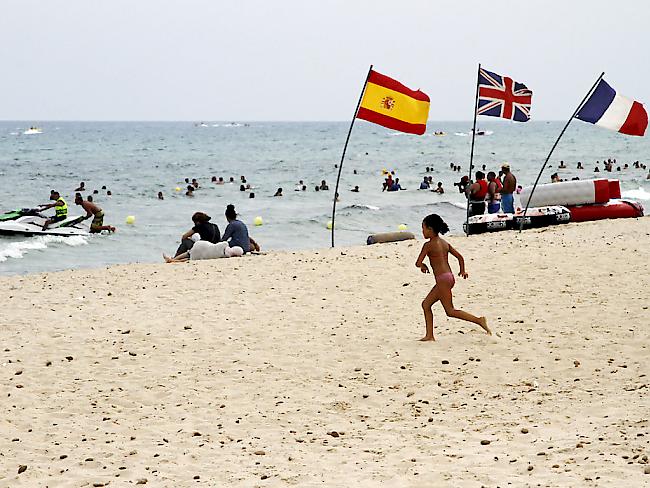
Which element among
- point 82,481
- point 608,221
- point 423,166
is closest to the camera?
point 82,481

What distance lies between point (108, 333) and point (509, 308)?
4.72m

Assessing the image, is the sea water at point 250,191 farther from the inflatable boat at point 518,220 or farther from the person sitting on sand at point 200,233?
the person sitting on sand at point 200,233

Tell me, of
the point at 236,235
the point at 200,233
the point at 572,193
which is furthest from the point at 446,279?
the point at 572,193

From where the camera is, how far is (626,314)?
385 inches

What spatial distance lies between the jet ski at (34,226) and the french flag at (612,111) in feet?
47.7

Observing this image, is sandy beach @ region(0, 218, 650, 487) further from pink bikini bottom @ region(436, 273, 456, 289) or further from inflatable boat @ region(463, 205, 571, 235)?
inflatable boat @ region(463, 205, 571, 235)

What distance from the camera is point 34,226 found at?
23.6m

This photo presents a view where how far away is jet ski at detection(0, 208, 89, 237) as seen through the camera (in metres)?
23.2

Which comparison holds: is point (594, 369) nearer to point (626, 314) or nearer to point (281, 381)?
point (626, 314)

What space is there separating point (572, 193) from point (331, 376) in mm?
12436

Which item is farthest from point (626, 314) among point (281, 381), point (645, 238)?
point (645, 238)

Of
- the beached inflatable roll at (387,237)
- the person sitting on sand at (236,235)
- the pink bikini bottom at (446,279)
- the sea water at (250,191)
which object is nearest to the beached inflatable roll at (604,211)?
the beached inflatable roll at (387,237)

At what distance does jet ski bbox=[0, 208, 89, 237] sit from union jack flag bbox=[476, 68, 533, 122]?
12.9 meters

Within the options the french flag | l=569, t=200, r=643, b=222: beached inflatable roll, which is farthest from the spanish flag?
l=569, t=200, r=643, b=222: beached inflatable roll
